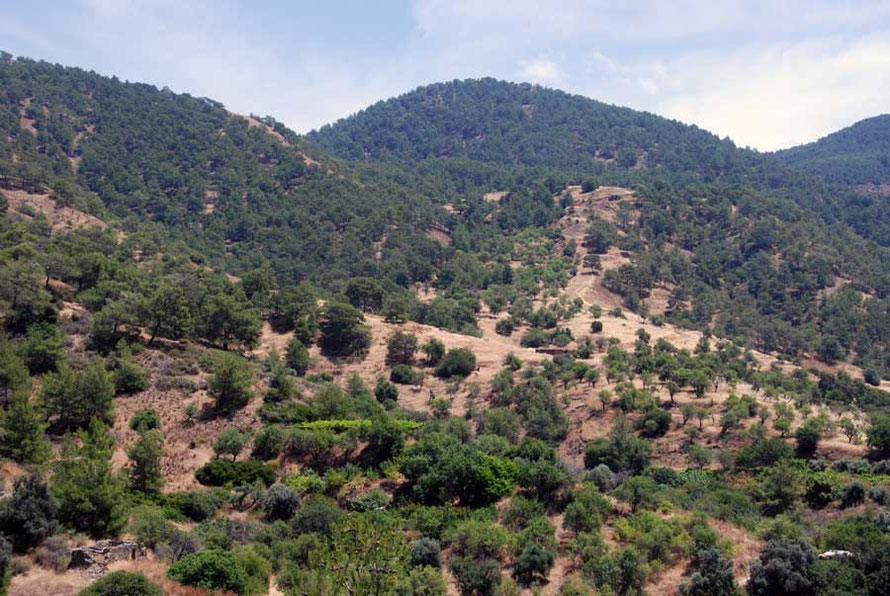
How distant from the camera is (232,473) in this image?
3588cm

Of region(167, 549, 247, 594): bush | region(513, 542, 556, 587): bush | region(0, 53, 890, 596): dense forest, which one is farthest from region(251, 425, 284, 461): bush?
region(513, 542, 556, 587): bush

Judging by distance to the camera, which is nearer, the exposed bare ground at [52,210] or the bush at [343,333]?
the bush at [343,333]

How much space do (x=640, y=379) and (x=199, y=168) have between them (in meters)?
121

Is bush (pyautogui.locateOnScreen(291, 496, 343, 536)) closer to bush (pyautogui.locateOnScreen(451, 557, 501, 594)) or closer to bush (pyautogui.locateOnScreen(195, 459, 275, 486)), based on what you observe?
bush (pyautogui.locateOnScreen(195, 459, 275, 486))

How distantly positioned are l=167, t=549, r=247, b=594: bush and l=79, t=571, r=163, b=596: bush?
5.63ft

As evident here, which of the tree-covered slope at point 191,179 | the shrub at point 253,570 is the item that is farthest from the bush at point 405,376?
the tree-covered slope at point 191,179

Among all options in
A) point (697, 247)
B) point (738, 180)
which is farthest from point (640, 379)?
point (738, 180)

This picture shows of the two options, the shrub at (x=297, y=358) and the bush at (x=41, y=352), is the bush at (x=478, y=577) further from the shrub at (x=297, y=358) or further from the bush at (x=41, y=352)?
the shrub at (x=297, y=358)

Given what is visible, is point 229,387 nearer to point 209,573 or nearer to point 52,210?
point 209,573

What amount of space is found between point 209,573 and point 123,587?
10.1 feet

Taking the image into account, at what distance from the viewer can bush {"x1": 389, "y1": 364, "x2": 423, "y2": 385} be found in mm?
64812

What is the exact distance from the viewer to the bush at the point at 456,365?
219 ft

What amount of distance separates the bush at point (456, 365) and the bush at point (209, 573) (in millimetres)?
45362

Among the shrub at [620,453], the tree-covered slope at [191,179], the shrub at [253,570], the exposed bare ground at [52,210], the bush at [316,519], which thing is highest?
the tree-covered slope at [191,179]
